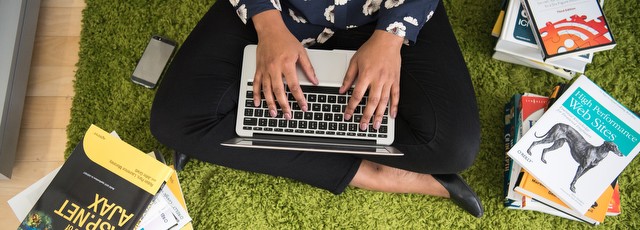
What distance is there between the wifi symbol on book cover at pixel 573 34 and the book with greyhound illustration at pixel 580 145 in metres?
0.10

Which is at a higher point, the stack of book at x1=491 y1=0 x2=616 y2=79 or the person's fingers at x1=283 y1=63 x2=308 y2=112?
the person's fingers at x1=283 y1=63 x2=308 y2=112

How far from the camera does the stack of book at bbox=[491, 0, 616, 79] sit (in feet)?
4.18

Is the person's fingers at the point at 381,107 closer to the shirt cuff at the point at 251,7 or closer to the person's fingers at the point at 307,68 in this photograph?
the person's fingers at the point at 307,68

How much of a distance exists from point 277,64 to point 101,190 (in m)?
0.53

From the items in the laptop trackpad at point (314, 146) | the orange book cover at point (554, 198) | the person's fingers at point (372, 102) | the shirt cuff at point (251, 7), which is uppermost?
the shirt cuff at point (251, 7)

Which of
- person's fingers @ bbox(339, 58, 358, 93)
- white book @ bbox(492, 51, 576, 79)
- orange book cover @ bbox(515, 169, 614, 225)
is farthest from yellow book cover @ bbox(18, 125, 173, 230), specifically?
white book @ bbox(492, 51, 576, 79)

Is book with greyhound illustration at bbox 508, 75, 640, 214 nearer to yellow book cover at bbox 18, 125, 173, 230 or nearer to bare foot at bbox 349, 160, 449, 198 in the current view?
bare foot at bbox 349, 160, 449, 198

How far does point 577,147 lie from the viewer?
123 cm

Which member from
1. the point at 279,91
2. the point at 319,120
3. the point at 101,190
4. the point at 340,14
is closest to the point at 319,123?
the point at 319,120

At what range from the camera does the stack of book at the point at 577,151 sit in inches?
47.5

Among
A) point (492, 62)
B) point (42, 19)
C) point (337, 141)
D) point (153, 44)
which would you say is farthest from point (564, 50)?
point (42, 19)

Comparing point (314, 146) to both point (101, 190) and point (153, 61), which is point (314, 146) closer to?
point (101, 190)

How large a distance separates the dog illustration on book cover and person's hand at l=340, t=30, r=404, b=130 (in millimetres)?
442

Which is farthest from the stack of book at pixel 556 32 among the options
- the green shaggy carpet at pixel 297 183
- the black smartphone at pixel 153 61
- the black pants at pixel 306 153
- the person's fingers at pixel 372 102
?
the black smartphone at pixel 153 61
